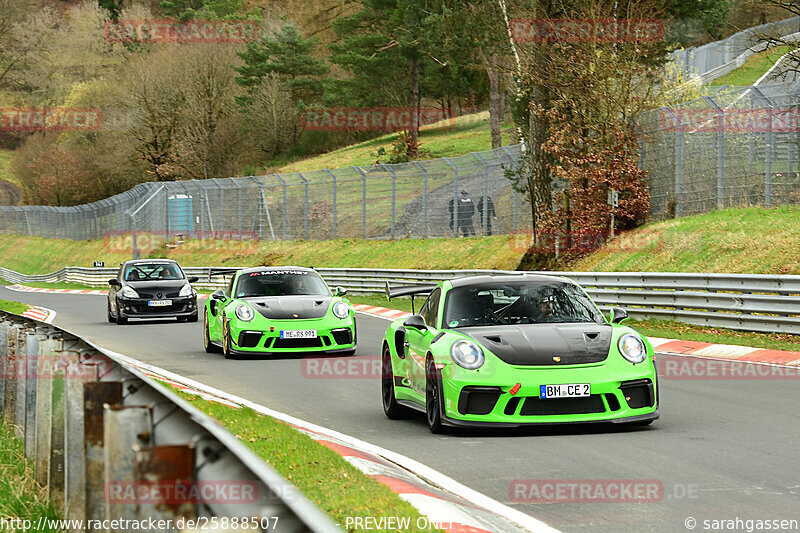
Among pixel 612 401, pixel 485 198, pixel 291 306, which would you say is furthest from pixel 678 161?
pixel 612 401

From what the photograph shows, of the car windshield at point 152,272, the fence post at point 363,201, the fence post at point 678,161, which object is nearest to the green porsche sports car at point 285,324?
the car windshield at point 152,272

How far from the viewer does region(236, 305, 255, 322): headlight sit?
57.0 ft

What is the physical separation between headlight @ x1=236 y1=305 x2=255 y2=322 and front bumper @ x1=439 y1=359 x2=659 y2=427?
8076 mm

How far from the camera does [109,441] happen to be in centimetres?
374


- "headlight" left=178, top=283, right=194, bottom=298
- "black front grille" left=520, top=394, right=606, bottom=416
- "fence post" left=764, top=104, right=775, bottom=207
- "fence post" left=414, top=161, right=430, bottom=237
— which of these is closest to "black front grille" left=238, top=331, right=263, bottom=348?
"black front grille" left=520, top=394, right=606, bottom=416

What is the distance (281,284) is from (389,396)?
7481mm

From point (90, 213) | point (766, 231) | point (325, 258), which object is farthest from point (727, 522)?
point (90, 213)

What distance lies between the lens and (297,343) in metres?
17.2

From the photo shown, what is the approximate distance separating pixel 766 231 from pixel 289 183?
27016 millimetres

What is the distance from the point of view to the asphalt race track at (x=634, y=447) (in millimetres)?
6742

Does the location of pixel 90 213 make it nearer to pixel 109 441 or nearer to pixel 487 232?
pixel 487 232

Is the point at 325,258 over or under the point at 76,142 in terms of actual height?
under

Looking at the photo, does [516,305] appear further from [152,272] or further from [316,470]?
[152,272]

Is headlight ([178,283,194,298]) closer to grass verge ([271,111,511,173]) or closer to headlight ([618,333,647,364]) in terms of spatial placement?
headlight ([618,333,647,364])
